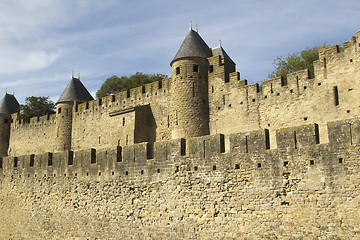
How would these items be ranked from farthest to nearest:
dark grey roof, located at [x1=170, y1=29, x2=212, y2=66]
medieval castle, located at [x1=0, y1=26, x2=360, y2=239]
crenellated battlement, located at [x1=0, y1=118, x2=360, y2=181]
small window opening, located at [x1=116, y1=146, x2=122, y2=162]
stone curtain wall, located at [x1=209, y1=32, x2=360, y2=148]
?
dark grey roof, located at [x1=170, y1=29, x2=212, y2=66]
stone curtain wall, located at [x1=209, y1=32, x2=360, y2=148]
small window opening, located at [x1=116, y1=146, x2=122, y2=162]
crenellated battlement, located at [x1=0, y1=118, x2=360, y2=181]
medieval castle, located at [x1=0, y1=26, x2=360, y2=239]

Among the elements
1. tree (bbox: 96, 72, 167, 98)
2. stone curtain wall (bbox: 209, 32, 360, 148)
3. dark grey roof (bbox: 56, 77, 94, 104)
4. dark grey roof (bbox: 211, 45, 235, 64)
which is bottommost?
stone curtain wall (bbox: 209, 32, 360, 148)

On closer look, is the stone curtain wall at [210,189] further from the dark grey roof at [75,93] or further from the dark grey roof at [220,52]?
the dark grey roof at [75,93]

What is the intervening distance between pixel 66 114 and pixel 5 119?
27.5 feet

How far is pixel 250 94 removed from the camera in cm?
2086

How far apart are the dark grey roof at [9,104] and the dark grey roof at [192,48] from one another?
1939 cm

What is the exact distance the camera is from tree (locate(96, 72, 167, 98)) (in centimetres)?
3922

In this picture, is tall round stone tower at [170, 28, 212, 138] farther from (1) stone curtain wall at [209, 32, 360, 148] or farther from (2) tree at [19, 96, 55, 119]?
(2) tree at [19, 96, 55, 119]

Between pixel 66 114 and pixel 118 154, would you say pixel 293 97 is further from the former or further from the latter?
pixel 66 114

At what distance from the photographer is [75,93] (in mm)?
30984

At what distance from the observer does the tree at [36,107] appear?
3481 centimetres

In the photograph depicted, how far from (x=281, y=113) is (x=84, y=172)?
10.3m

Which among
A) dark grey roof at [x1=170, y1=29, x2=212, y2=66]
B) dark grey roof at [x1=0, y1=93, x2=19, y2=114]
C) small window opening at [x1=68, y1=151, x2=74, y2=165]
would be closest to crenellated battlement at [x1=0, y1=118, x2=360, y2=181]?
small window opening at [x1=68, y1=151, x2=74, y2=165]

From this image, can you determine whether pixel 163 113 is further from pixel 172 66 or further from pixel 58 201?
pixel 58 201

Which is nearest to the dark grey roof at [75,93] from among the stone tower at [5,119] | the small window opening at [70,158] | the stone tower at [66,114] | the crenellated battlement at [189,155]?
the stone tower at [66,114]
